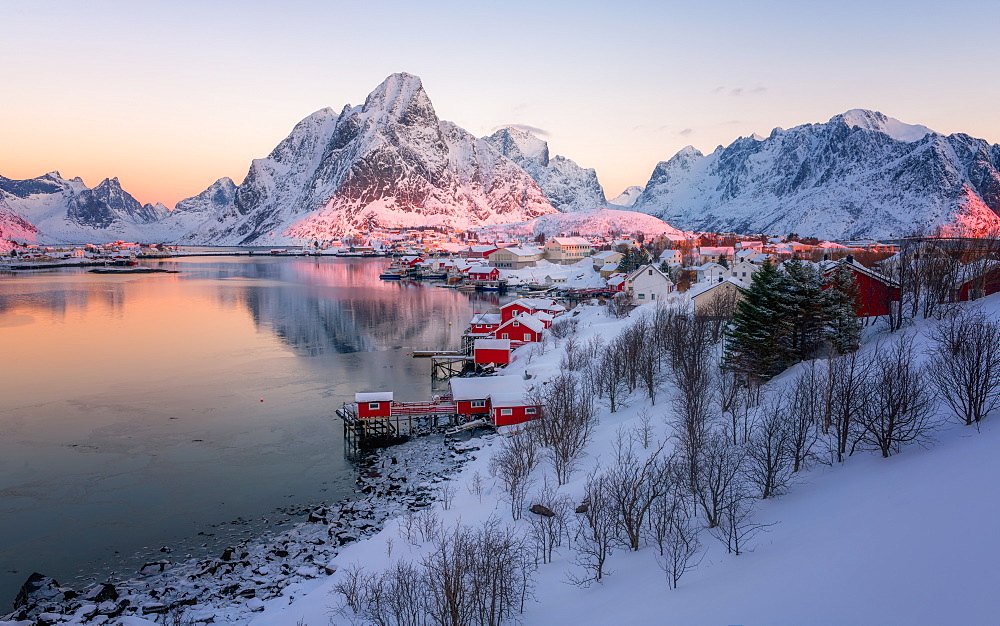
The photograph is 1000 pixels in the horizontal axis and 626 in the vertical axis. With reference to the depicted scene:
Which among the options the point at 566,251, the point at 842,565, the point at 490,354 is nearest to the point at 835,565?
the point at 842,565

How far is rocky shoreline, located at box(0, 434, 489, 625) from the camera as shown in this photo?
46.8 ft

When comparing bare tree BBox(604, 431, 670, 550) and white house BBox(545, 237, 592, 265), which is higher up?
white house BBox(545, 237, 592, 265)

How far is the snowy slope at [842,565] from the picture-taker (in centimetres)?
760

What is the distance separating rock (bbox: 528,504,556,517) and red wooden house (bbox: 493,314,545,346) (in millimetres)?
26803

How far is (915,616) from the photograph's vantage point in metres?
7.20

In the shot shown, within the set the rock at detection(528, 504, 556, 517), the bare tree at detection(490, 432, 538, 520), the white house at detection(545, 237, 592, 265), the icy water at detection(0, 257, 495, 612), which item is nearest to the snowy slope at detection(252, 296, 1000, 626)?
the rock at detection(528, 504, 556, 517)

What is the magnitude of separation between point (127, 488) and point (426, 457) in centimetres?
1100

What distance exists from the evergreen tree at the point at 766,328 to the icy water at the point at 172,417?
15736 millimetres

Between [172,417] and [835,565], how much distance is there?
2966 cm

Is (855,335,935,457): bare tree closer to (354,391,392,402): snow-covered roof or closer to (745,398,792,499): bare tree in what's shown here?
(745,398,792,499): bare tree

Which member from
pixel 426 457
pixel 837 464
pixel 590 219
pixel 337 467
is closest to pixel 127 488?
pixel 337 467

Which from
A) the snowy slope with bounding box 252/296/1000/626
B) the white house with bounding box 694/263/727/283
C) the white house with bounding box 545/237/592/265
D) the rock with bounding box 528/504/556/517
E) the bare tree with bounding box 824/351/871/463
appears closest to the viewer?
the snowy slope with bounding box 252/296/1000/626

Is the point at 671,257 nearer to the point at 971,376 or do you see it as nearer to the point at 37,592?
the point at 971,376

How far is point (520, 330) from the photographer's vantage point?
143ft
